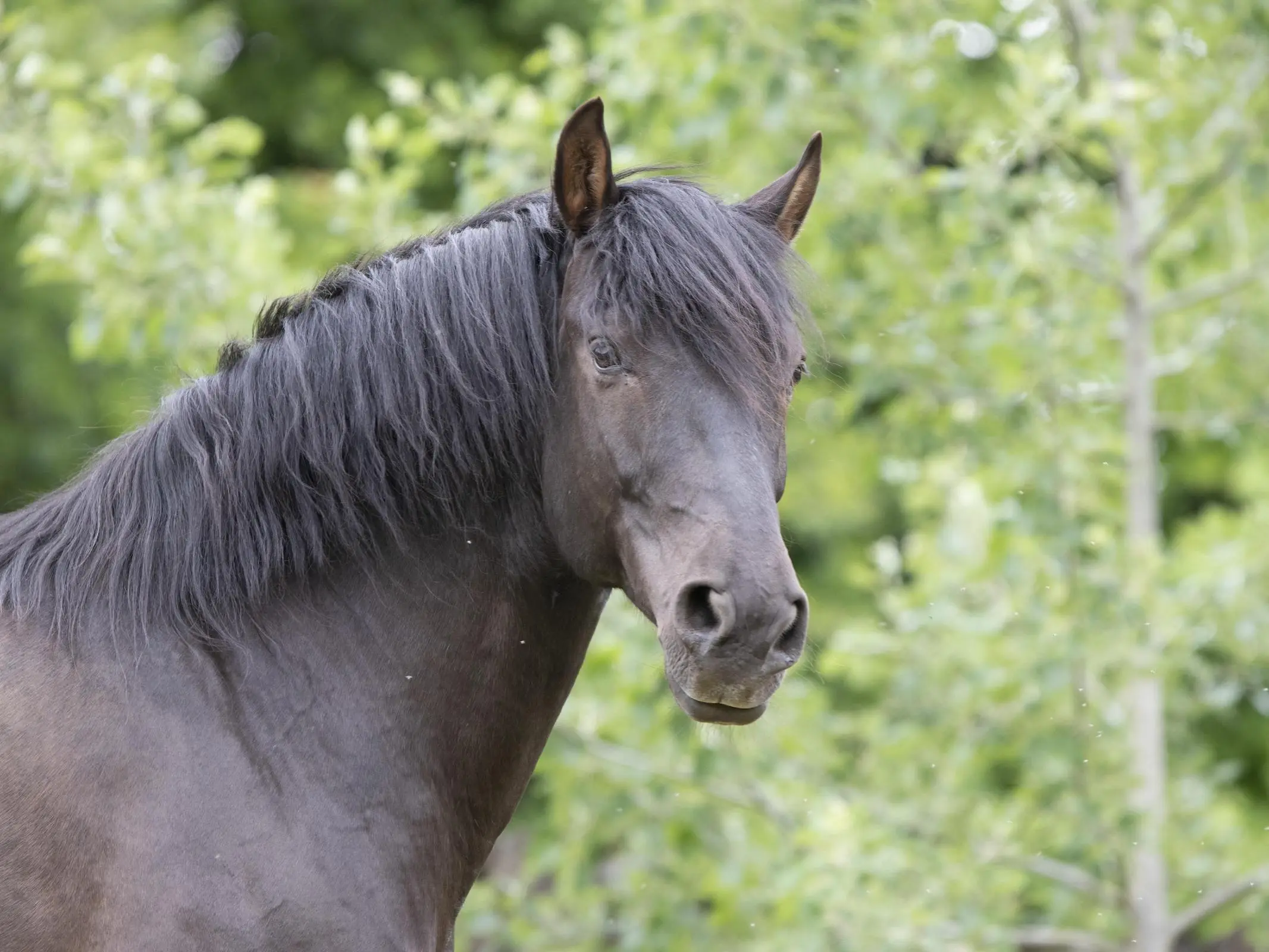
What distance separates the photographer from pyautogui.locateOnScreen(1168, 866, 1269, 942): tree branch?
16.5ft

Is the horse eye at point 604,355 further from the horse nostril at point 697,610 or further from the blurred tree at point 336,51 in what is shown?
the blurred tree at point 336,51

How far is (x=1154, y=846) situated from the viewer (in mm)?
4840

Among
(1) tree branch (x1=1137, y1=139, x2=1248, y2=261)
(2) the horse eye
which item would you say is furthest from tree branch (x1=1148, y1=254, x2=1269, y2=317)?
(2) the horse eye

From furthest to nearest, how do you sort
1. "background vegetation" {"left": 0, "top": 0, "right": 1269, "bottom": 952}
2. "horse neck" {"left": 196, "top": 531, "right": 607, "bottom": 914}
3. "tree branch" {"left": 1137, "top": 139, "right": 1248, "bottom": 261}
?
"tree branch" {"left": 1137, "top": 139, "right": 1248, "bottom": 261}
"background vegetation" {"left": 0, "top": 0, "right": 1269, "bottom": 952}
"horse neck" {"left": 196, "top": 531, "right": 607, "bottom": 914}

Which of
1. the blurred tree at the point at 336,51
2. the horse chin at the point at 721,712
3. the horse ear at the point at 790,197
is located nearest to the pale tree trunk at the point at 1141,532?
the horse ear at the point at 790,197

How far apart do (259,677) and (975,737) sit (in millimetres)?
3481

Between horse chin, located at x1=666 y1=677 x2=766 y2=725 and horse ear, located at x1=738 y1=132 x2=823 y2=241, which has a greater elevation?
horse ear, located at x1=738 y1=132 x2=823 y2=241

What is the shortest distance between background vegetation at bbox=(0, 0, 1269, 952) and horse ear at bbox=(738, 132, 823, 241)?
1984 mm

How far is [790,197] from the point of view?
283 centimetres

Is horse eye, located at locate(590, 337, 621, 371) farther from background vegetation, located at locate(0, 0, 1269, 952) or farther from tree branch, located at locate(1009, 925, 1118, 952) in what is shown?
tree branch, located at locate(1009, 925, 1118, 952)

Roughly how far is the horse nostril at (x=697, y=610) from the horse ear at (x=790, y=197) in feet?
2.99

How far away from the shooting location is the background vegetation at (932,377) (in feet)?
15.9

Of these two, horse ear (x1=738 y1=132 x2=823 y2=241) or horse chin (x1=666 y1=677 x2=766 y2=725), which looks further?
horse ear (x1=738 y1=132 x2=823 y2=241)

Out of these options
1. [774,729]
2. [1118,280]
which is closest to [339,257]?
[774,729]
